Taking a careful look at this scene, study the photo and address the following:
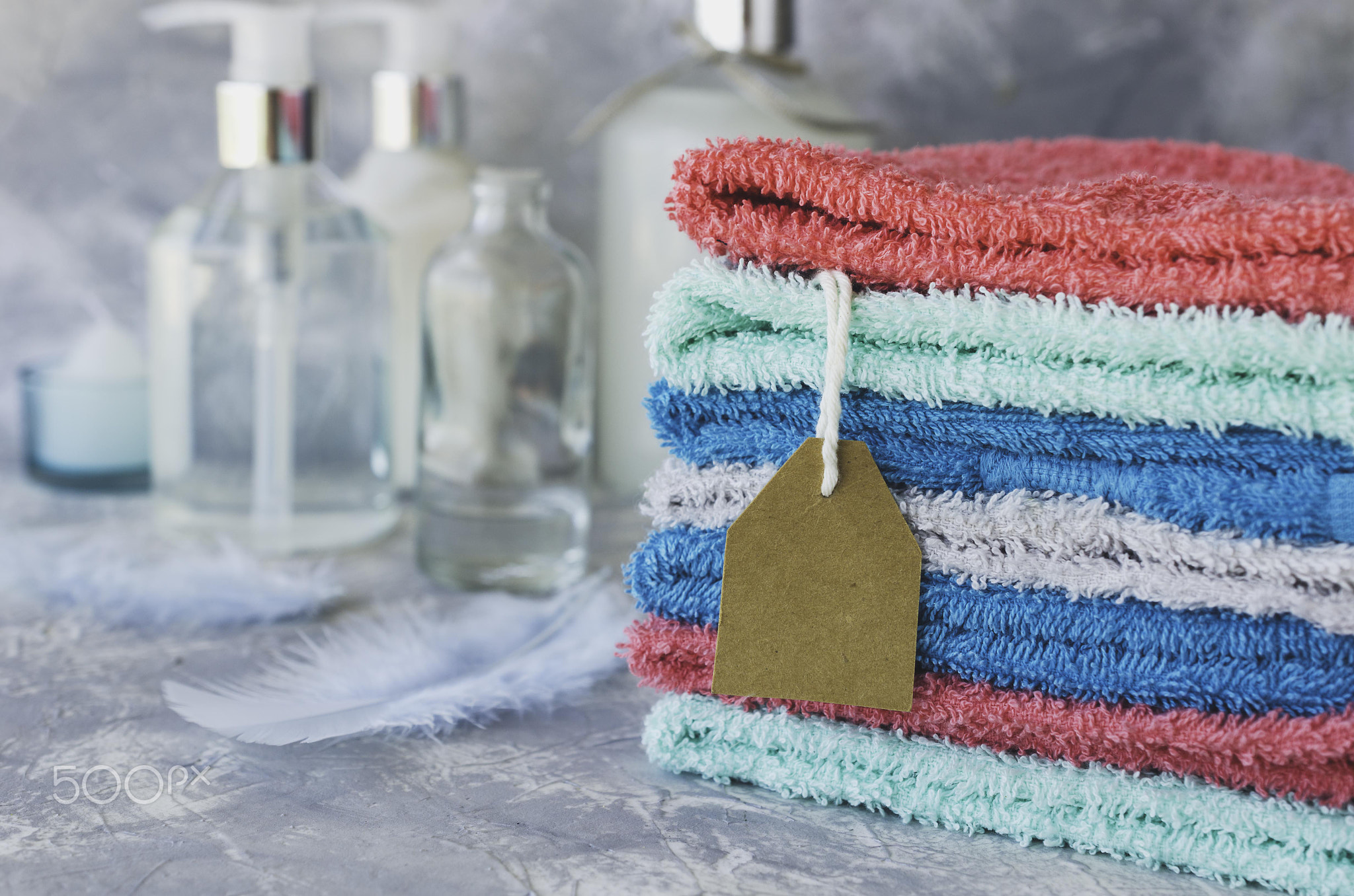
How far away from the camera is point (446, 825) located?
43 centimetres

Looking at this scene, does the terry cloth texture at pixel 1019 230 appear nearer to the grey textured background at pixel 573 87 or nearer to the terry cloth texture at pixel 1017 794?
the terry cloth texture at pixel 1017 794

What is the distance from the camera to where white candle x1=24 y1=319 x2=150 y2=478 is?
32.2 inches

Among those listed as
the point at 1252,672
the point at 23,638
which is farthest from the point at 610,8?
the point at 1252,672

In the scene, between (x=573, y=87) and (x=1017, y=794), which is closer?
(x=1017, y=794)

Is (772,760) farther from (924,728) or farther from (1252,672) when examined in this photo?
(1252,672)

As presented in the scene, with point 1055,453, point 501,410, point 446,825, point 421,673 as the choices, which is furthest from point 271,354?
point 1055,453

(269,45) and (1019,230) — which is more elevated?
(269,45)

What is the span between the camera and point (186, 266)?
2.38 feet

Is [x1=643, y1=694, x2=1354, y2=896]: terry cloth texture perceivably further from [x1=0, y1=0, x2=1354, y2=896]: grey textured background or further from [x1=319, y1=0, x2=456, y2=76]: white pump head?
[x1=319, y1=0, x2=456, y2=76]: white pump head

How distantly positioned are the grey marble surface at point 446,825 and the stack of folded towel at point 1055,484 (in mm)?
18

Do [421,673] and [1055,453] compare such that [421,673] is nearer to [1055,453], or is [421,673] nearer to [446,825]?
[446,825]

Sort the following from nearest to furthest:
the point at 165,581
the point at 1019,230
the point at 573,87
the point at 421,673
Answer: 1. the point at 1019,230
2. the point at 421,673
3. the point at 165,581
4. the point at 573,87
